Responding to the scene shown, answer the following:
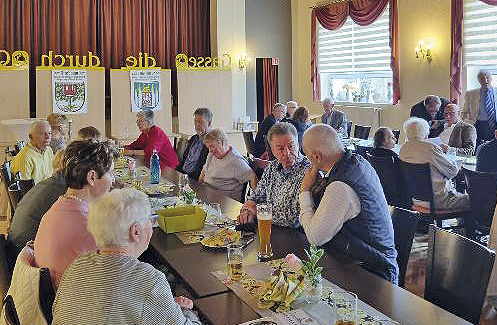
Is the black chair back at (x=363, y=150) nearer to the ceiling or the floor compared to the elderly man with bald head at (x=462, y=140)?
nearer to the floor

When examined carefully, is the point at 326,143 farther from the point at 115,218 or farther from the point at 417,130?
the point at 417,130

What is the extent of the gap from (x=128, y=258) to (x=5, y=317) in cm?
47

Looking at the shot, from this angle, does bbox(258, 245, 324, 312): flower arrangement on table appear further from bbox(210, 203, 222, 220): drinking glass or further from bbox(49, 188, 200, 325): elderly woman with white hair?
bbox(210, 203, 222, 220): drinking glass

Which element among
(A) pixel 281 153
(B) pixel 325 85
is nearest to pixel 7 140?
(B) pixel 325 85

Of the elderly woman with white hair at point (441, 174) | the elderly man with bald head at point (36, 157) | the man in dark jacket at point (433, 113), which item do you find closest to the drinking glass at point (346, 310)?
the elderly woman with white hair at point (441, 174)

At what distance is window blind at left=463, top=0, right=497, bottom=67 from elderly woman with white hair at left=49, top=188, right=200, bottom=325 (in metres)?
7.29

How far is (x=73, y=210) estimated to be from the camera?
2.42 metres

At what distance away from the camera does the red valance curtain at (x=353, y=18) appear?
9336 millimetres

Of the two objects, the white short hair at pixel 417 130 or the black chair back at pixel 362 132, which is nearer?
the white short hair at pixel 417 130

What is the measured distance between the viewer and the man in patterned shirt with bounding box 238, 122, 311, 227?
10.5ft

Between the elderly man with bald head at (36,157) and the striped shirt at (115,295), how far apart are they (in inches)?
142

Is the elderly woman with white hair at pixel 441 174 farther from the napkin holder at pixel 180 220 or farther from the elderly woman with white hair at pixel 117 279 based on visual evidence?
the elderly woman with white hair at pixel 117 279

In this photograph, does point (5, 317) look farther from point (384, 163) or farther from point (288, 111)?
point (288, 111)

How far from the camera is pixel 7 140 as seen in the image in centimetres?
895
